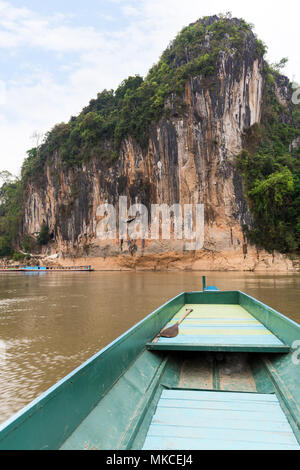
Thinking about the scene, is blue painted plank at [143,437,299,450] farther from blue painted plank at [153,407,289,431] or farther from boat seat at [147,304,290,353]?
boat seat at [147,304,290,353]

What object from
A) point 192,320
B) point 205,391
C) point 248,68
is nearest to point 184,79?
point 248,68

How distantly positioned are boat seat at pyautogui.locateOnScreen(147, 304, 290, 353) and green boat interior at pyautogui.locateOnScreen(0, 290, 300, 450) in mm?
12

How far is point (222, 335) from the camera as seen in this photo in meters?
3.47

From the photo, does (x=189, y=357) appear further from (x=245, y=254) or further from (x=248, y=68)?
(x=248, y=68)

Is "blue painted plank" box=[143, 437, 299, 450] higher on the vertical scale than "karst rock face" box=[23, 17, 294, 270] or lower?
lower

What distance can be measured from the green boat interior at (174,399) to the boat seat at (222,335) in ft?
0.04

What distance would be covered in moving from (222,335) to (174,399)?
1449 mm

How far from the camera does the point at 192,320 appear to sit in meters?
4.52

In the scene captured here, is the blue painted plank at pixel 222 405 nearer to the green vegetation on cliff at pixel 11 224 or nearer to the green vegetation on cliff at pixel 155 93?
the green vegetation on cliff at pixel 155 93

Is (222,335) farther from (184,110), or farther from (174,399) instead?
(184,110)

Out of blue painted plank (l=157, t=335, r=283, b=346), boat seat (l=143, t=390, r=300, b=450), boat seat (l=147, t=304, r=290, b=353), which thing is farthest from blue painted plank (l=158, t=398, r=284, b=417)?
blue painted plank (l=157, t=335, r=283, b=346)

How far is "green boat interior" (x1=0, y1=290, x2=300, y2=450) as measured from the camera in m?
1.48

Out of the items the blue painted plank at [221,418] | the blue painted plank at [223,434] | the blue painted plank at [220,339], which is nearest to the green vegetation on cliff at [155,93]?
the blue painted plank at [220,339]
